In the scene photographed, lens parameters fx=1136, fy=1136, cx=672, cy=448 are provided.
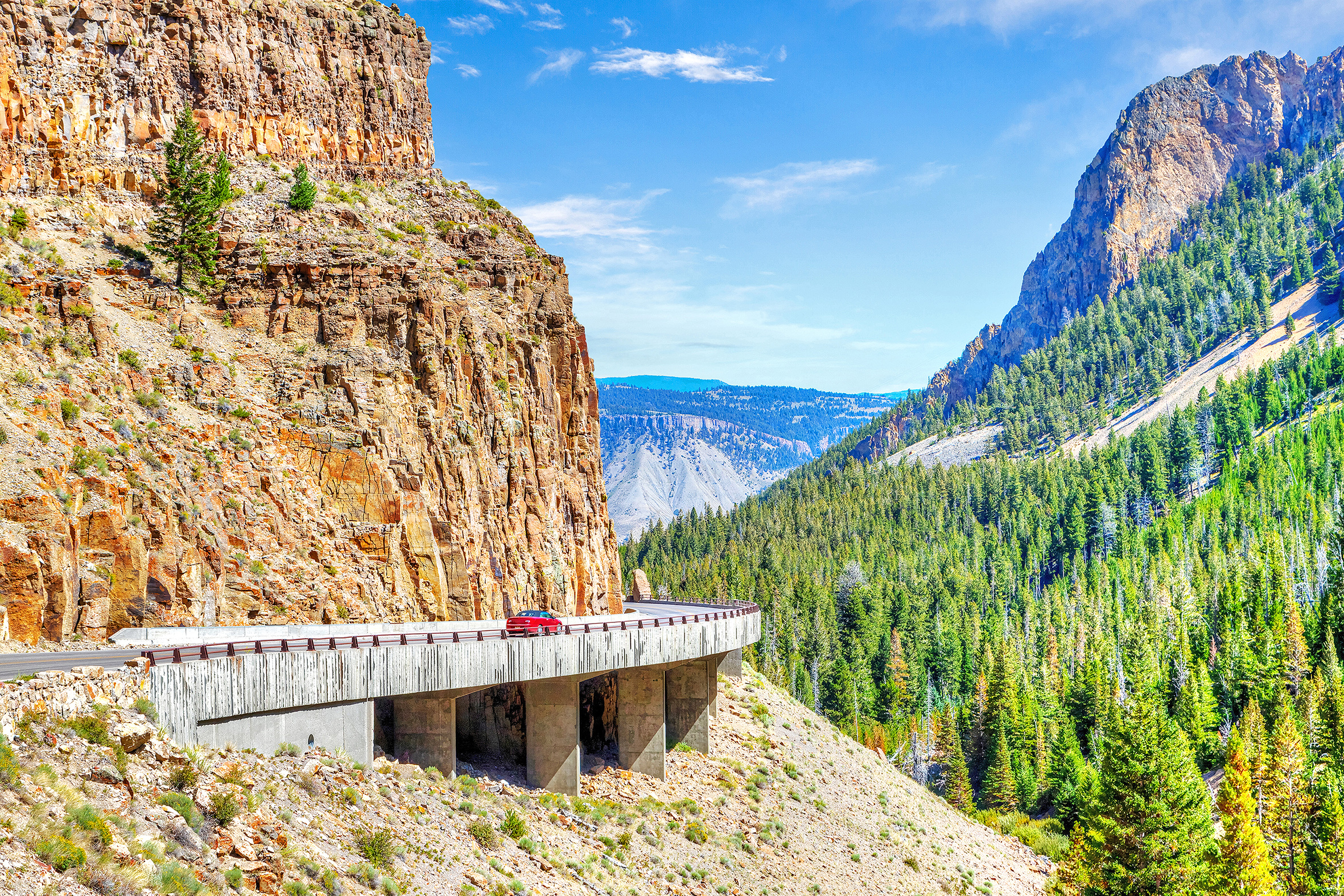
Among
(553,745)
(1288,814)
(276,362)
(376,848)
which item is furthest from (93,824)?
(1288,814)

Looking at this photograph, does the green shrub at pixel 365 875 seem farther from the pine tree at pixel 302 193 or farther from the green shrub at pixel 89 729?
the pine tree at pixel 302 193

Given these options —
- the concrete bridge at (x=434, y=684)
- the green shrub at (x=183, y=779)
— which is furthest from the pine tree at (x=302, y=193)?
the green shrub at (x=183, y=779)

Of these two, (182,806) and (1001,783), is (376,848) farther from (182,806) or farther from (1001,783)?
(1001,783)

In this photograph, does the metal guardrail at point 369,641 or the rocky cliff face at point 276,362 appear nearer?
the metal guardrail at point 369,641

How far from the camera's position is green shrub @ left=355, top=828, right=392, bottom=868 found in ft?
73.0

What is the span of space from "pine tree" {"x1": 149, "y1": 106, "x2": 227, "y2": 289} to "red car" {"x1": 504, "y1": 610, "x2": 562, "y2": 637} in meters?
18.8

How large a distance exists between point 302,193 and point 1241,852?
4526cm

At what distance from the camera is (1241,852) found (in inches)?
1674

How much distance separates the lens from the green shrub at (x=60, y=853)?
14906mm

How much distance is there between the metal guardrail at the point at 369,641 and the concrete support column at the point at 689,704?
2.86m

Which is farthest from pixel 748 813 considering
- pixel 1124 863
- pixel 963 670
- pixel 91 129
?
pixel 963 670

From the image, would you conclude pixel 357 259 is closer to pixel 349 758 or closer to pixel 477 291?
pixel 477 291

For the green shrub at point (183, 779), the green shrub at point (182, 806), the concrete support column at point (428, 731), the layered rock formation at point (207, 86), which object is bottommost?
the concrete support column at point (428, 731)

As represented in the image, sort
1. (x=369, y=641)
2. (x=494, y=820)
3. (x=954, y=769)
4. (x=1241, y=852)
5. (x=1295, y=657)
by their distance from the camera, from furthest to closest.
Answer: (x=954, y=769) < (x=1295, y=657) < (x=1241, y=852) < (x=369, y=641) < (x=494, y=820)
